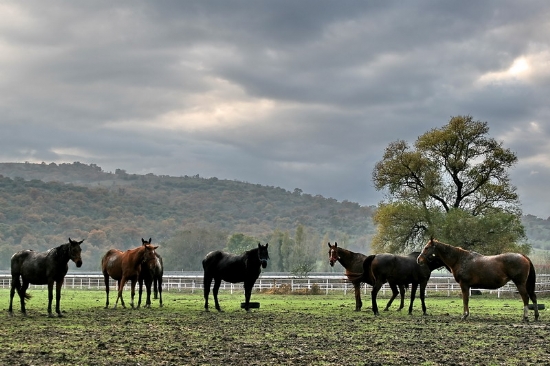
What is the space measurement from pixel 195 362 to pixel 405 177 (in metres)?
44.5

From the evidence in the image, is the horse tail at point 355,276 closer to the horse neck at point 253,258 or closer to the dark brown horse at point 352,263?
the dark brown horse at point 352,263

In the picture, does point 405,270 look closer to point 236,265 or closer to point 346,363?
point 236,265

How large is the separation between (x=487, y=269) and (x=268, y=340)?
9911 millimetres

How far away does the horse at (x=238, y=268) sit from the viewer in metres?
24.9

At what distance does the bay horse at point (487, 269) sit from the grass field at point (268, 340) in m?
0.99

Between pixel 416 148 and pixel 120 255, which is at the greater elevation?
pixel 416 148

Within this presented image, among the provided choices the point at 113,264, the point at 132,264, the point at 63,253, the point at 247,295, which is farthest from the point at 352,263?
the point at 63,253

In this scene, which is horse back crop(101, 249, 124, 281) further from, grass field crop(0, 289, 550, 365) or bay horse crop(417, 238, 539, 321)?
bay horse crop(417, 238, 539, 321)

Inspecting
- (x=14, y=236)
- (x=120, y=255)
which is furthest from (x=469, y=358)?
(x=14, y=236)

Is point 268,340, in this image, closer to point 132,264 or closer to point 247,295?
point 247,295

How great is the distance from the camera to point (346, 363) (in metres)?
12.0

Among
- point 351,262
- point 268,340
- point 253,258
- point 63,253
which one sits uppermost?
point 63,253

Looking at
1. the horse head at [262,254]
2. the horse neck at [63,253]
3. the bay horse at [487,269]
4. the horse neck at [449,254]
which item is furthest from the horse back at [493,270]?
the horse neck at [63,253]

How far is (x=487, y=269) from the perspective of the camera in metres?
22.2
